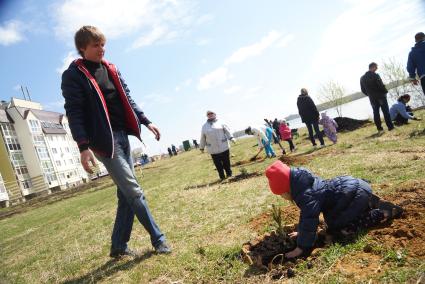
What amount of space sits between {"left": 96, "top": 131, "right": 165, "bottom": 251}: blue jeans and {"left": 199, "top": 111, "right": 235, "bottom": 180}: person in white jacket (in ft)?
22.6

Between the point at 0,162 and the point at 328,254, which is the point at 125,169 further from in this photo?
the point at 0,162

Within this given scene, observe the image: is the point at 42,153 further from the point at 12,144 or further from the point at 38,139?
the point at 12,144

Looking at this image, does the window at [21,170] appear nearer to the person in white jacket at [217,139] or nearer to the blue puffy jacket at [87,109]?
the person in white jacket at [217,139]

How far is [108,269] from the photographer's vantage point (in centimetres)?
488

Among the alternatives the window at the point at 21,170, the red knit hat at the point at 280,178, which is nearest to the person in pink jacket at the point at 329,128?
the red knit hat at the point at 280,178

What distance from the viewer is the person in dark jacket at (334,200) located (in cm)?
370

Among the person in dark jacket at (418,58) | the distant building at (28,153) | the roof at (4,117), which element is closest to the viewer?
the person in dark jacket at (418,58)

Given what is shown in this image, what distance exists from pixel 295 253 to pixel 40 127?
76337 mm

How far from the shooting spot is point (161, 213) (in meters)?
8.36

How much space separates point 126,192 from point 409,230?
3.08 metres

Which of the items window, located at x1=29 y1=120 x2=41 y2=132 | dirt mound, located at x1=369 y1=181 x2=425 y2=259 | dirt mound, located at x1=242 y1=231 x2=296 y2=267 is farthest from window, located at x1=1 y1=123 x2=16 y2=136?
dirt mound, located at x1=369 y1=181 x2=425 y2=259

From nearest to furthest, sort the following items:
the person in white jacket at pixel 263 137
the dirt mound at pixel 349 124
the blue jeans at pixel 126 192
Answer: the blue jeans at pixel 126 192
the person in white jacket at pixel 263 137
the dirt mound at pixel 349 124

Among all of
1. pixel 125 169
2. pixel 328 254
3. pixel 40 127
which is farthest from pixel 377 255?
pixel 40 127

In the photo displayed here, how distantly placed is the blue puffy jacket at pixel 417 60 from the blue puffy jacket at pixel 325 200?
8.90m
